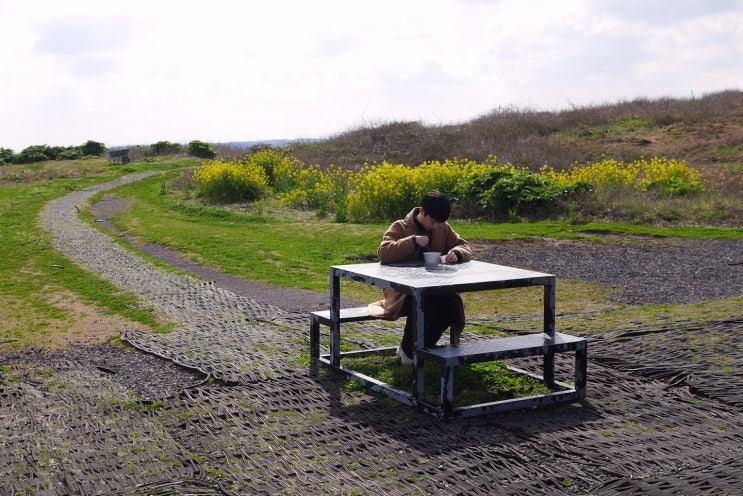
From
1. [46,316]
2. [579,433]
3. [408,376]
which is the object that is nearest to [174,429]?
[408,376]

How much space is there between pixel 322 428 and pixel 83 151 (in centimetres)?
4696

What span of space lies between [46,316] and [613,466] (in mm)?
5977

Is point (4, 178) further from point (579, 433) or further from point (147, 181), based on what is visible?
point (579, 433)

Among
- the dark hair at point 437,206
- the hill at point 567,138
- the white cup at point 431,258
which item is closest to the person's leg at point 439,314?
the white cup at point 431,258

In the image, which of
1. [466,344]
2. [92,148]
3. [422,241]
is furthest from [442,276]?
[92,148]

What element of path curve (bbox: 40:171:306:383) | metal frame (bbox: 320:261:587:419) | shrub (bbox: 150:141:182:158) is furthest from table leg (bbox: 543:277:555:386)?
shrub (bbox: 150:141:182:158)

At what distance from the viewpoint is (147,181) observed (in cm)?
3083

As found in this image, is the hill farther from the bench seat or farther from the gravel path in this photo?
the bench seat

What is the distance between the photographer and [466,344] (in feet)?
16.0

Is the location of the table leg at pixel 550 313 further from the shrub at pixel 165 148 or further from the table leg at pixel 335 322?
the shrub at pixel 165 148

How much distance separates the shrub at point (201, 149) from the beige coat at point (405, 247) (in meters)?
39.4

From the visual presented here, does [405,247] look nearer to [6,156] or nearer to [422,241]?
[422,241]

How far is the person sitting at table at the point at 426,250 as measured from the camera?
5172 mm

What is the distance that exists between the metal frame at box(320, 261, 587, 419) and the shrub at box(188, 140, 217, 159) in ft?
131
